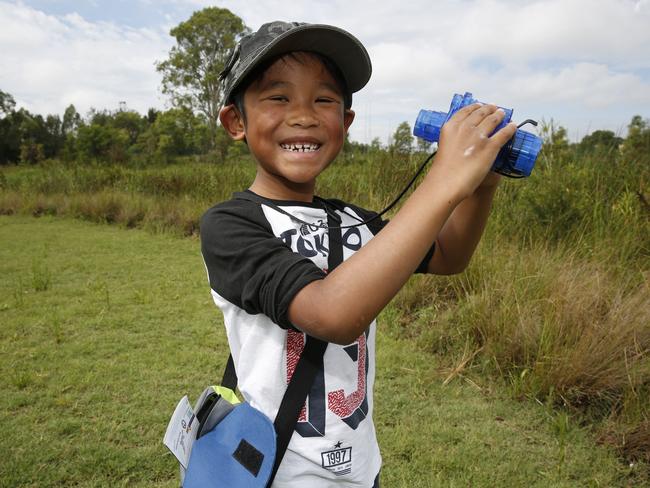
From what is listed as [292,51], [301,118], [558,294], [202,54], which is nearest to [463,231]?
[301,118]

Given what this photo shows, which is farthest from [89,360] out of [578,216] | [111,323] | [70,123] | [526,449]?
[70,123]

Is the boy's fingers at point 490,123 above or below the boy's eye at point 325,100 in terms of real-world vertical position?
below

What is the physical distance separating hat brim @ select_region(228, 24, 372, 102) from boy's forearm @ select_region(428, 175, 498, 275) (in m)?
0.40

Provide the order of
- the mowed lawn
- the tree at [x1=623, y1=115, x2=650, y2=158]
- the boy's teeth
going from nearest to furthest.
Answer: the boy's teeth → the mowed lawn → the tree at [x1=623, y1=115, x2=650, y2=158]

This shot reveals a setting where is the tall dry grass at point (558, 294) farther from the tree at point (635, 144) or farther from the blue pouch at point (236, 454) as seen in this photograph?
the blue pouch at point (236, 454)

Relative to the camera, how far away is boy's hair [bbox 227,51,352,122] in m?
1.07

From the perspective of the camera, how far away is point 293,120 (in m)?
1.08

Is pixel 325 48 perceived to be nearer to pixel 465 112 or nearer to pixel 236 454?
pixel 465 112

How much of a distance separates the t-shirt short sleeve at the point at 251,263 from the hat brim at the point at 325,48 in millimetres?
298

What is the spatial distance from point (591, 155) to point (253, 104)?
4578 mm

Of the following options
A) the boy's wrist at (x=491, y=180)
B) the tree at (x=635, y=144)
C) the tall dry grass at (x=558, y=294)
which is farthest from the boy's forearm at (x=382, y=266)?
the tree at (x=635, y=144)

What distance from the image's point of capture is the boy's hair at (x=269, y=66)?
1.07m

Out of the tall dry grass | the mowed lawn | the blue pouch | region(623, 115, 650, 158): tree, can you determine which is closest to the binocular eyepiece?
the blue pouch

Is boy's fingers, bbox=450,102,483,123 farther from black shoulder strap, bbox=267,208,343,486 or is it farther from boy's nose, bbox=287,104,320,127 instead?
black shoulder strap, bbox=267,208,343,486
